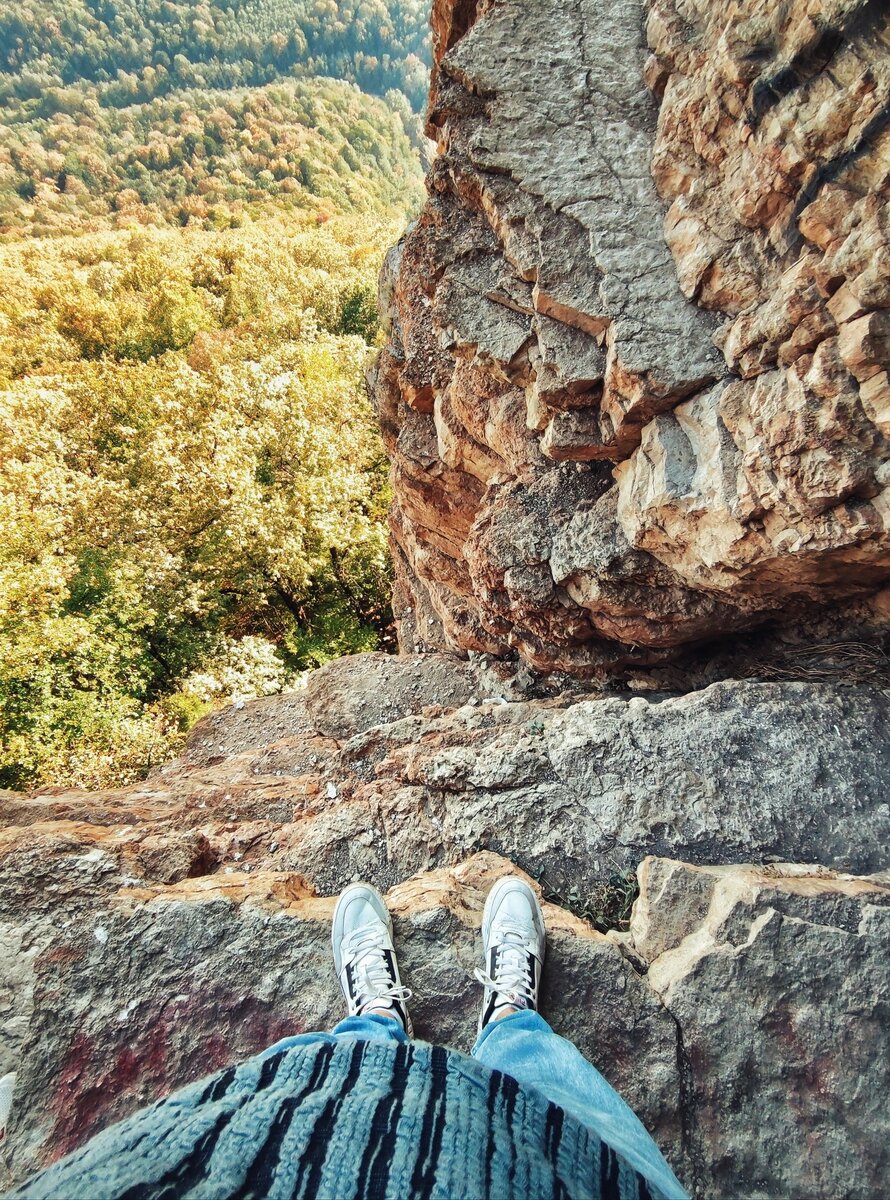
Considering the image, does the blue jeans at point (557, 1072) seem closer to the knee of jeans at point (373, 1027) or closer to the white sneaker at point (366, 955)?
the knee of jeans at point (373, 1027)

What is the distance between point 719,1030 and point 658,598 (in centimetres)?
264

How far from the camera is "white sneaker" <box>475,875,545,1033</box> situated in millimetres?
2500

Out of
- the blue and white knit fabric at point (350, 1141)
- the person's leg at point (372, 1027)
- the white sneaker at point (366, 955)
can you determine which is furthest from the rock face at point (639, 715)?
the blue and white knit fabric at point (350, 1141)

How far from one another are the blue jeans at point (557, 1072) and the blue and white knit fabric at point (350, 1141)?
0.40 feet

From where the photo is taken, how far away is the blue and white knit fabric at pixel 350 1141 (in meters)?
1.38

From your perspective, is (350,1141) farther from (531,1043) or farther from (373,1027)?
(531,1043)

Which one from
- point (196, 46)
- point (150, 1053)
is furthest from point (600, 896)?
point (196, 46)

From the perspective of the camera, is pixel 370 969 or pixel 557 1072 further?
pixel 370 969

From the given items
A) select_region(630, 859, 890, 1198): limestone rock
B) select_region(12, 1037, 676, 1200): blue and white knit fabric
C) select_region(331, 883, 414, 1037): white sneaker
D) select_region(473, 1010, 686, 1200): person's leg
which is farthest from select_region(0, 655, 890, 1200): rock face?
select_region(12, 1037, 676, 1200): blue and white knit fabric

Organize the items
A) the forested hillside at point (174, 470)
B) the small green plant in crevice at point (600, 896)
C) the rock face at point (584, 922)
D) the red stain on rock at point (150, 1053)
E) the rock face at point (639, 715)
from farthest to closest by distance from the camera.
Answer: the forested hillside at point (174, 470) < the small green plant in crevice at point (600, 896) < the red stain on rock at point (150, 1053) < the rock face at point (639, 715) < the rock face at point (584, 922)

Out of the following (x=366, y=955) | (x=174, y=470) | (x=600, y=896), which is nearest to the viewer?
(x=366, y=955)

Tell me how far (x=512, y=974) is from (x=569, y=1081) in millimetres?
477

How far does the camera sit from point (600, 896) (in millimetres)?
3131

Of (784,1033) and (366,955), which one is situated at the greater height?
(366,955)
